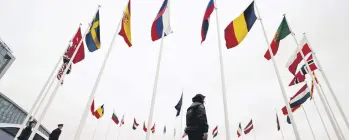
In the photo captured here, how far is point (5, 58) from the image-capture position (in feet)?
159

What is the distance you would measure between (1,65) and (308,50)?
60.1 metres

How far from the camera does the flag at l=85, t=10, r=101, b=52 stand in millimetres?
10126

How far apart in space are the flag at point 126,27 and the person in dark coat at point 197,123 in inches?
230

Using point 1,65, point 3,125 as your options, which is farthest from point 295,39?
point 1,65

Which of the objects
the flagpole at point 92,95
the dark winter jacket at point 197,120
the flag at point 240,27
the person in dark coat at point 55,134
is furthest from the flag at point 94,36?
the dark winter jacket at point 197,120

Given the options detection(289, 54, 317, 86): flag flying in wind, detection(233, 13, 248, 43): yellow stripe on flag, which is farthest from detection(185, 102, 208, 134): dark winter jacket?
detection(289, 54, 317, 86): flag flying in wind

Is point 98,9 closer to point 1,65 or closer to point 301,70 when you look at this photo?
point 301,70

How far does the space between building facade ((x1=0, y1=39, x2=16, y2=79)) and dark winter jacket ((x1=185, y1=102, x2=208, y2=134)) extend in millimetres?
55496

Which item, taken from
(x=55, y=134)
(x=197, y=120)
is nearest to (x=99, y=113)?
(x=55, y=134)

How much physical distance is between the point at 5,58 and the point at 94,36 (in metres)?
53.2

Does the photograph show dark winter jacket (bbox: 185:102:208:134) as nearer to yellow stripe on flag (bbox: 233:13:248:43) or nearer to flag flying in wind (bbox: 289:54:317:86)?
yellow stripe on flag (bbox: 233:13:248:43)

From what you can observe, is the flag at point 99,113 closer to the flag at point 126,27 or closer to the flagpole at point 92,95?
the flagpole at point 92,95

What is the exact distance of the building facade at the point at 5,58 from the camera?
45.5m

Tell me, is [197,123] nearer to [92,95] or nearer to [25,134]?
[92,95]
